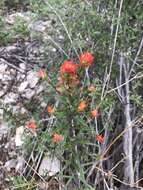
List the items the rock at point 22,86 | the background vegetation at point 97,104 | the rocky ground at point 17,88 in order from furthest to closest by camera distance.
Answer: the rock at point 22,86 → the rocky ground at point 17,88 → the background vegetation at point 97,104

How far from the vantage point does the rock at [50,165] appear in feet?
7.32

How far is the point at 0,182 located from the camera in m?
2.31

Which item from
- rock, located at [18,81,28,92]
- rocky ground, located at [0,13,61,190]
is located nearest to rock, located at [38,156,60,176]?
rocky ground, located at [0,13,61,190]

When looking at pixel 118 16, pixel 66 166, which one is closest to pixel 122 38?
pixel 118 16

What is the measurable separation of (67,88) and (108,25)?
76cm

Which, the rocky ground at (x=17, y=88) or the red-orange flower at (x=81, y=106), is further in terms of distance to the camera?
the rocky ground at (x=17, y=88)

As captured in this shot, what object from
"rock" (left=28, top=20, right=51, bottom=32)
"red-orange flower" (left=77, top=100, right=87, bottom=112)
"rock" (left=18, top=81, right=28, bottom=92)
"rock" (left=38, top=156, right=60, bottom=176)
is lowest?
"rock" (left=38, top=156, right=60, bottom=176)

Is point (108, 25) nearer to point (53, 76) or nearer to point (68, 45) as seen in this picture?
point (68, 45)

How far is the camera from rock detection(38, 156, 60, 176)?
2.23m

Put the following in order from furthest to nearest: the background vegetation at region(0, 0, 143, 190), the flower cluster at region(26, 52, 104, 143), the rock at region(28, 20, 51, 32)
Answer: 1. the rock at region(28, 20, 51, 32)
2. the background vegetation at region(0, 0, 143, 190)
3. the flower cluster at region(26, 52, 104, 143)

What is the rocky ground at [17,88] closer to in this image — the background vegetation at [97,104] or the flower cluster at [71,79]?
the background vegetation at [97,104]

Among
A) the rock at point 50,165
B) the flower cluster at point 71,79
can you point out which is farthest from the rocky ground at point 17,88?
the flower cluster at point 71,79

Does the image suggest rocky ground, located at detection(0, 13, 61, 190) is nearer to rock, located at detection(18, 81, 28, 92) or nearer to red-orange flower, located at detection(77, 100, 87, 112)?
rock, located at detection(18, 81, 28, 92)

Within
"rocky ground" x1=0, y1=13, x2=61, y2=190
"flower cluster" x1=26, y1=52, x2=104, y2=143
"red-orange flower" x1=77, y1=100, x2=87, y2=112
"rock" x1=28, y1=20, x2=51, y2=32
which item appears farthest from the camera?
"rock" x1=28, y1=20, x2=51, y2=32
